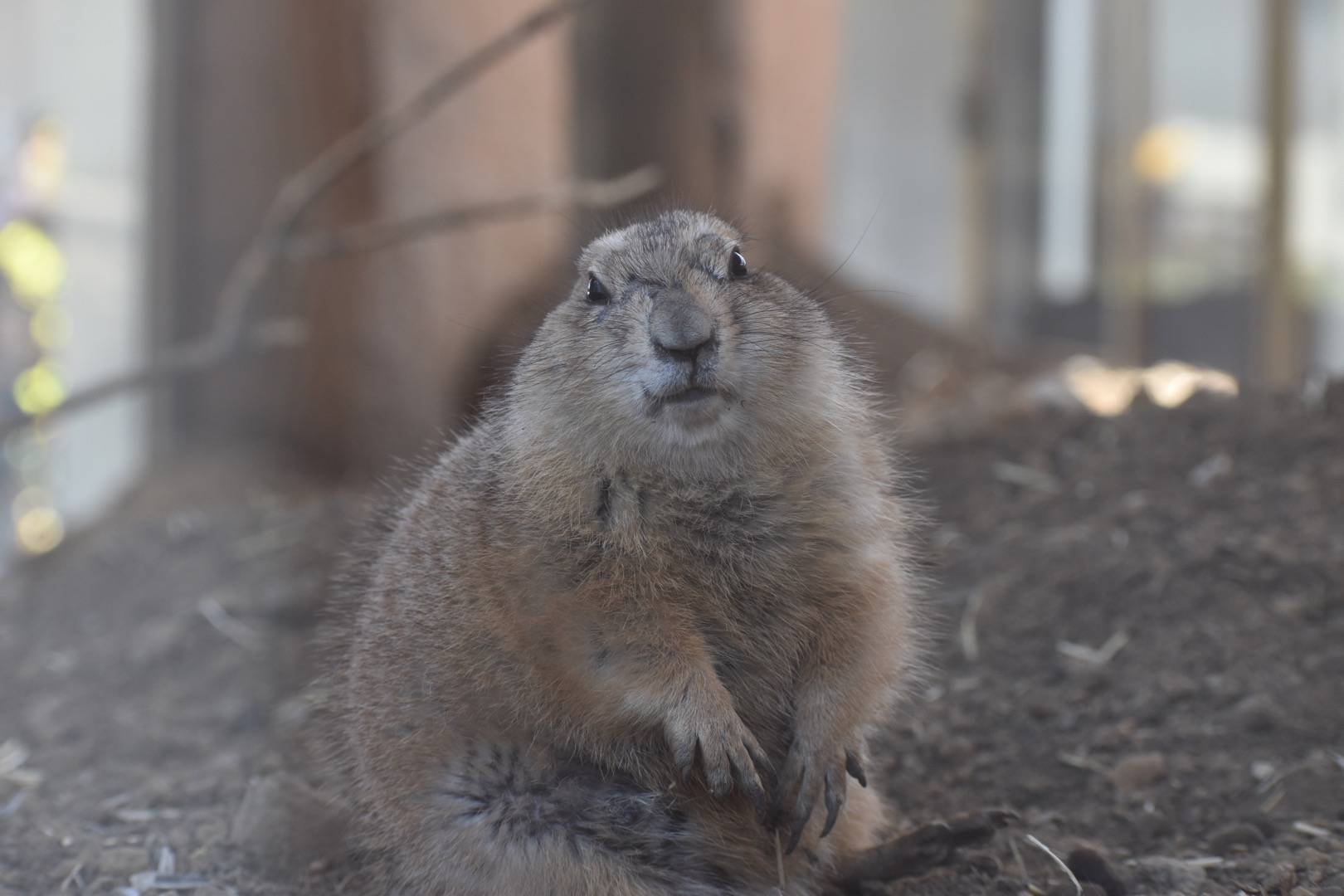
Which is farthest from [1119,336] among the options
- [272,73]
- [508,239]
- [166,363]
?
[166,363]

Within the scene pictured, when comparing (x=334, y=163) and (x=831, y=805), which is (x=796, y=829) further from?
(x=334, y=163)

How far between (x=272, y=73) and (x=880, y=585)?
5.08 metres

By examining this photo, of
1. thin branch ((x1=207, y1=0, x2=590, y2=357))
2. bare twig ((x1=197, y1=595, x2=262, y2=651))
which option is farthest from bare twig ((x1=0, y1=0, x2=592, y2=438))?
bare twig ((x1=197, y1=595, x2=262, y2=651))

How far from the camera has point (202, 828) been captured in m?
3.18

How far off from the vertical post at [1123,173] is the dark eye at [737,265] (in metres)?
6.43

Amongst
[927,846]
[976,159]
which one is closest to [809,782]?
[927,846]

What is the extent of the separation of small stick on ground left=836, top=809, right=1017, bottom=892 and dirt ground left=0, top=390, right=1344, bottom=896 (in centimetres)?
5

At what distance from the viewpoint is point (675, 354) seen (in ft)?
8.82

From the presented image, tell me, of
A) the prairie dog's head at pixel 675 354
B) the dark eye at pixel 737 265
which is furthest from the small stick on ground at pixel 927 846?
the dark eye at pixel 737 265

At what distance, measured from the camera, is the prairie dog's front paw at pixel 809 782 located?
274 cm

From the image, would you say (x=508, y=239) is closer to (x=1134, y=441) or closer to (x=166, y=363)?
(x=166, y=363)

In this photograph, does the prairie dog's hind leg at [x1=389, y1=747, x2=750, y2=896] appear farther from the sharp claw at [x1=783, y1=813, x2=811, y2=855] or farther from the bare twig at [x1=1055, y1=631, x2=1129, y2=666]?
the bare twig at [x1=1055, y1=631, x2=1129, y2=666]

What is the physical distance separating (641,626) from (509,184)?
502 cm

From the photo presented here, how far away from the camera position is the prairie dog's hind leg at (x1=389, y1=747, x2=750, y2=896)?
2.58 meters
